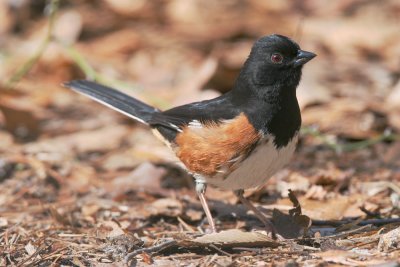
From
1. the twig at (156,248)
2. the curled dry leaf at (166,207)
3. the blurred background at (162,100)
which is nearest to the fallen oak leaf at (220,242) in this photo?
the twig at (156,248)

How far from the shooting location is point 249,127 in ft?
12.1

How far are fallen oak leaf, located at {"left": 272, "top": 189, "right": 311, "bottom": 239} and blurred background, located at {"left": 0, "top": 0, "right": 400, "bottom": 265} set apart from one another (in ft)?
1.18

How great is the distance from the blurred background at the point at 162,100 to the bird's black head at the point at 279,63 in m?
0.70

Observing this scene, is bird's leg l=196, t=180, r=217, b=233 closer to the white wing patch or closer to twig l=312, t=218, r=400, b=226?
the white wing patch

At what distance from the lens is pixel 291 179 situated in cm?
454

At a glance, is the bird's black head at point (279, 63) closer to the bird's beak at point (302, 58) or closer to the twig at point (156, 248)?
the bird's beak at point (302, 58)

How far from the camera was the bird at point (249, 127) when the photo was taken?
3.70 m

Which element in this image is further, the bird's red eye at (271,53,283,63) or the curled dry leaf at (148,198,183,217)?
the curled dry leaf at (148,198,183,217)

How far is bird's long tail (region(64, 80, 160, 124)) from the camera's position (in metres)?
4.56

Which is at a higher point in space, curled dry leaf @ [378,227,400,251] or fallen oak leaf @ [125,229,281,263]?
curled dry leaf @ [378,227,400,251]

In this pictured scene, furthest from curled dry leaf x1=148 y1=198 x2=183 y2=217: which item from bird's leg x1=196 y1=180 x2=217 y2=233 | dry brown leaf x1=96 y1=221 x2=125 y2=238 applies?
dry brown leaf x1=96 y1=221 x2=125 y2=238

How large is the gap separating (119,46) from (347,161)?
3062 millimetres

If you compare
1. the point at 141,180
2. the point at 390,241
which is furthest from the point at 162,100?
the point at 390,241

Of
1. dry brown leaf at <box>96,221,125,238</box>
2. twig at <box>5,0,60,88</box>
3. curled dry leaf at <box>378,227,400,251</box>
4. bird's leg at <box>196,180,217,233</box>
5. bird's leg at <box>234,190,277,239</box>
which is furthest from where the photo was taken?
twig at <box>5,0,60,88</box>
